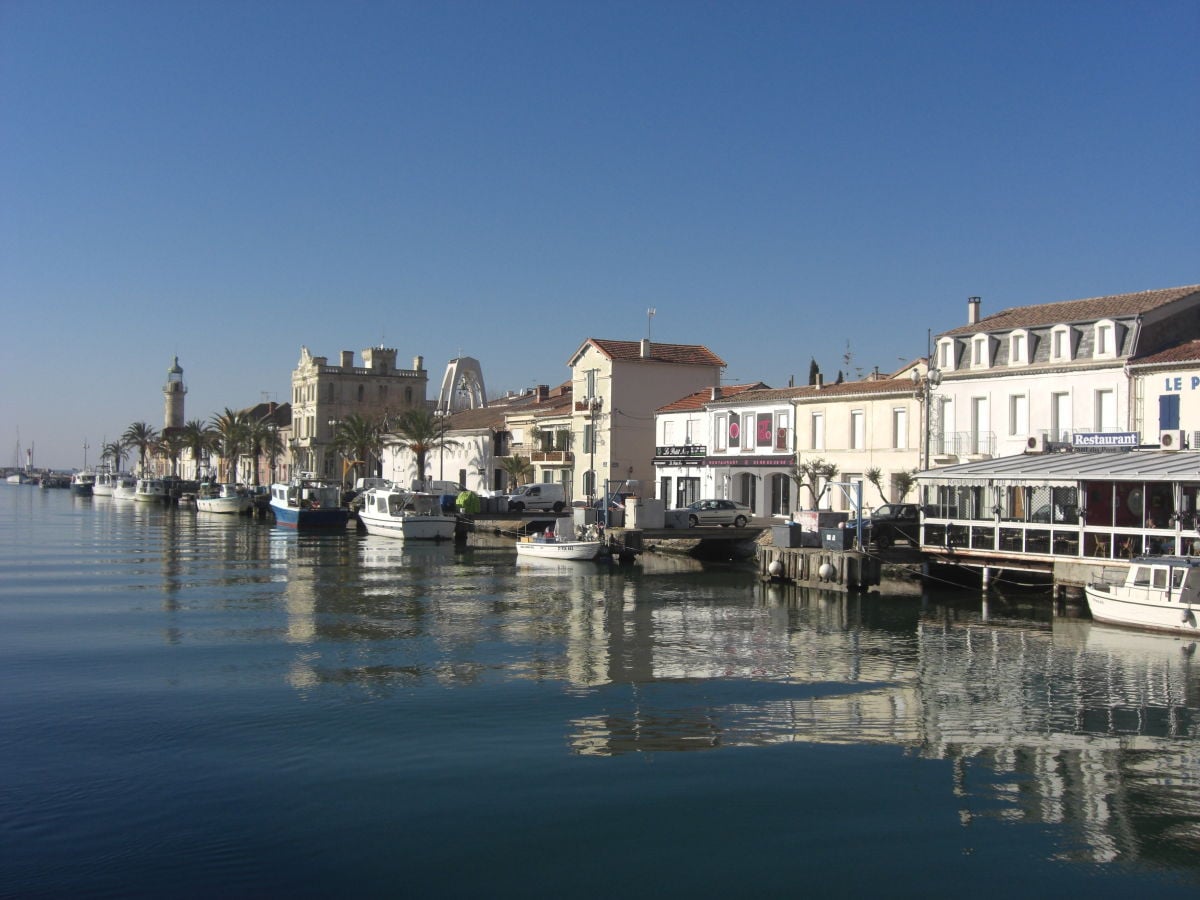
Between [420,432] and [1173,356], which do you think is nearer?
[1173,356]

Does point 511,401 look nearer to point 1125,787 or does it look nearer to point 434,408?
point 434,408

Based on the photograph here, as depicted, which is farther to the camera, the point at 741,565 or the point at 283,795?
the point at 741,565

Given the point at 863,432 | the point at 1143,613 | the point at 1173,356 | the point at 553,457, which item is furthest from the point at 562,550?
the point at 1143,613

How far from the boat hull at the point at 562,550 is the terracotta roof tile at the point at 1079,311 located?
1825 cm

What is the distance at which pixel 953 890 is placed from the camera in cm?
1327

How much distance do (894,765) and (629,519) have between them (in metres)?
35.9

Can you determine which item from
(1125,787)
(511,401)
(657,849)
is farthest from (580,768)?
(511,401)

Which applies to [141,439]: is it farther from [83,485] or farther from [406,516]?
[406,516]

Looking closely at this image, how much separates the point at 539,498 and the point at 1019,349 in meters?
32.8

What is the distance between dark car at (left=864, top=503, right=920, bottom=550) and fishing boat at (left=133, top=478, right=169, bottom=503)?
102 m

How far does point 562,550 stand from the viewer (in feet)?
166

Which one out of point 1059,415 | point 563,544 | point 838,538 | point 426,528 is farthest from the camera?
point 426,528

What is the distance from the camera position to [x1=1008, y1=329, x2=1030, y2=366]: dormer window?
4569 centimetres

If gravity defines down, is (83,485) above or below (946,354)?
below
